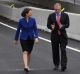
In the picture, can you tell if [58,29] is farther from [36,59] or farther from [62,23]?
[36,59]

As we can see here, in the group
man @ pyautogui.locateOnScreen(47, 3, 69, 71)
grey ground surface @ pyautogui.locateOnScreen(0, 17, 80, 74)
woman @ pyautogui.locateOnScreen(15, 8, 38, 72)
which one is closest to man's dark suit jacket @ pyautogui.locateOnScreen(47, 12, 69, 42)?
man @ pyautogui.locateOnScreen(47, 3, 69, 71)

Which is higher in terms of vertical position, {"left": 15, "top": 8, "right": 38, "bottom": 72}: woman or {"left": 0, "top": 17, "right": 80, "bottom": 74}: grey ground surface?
{"left": 15, "top": 8, "right": 38, "bottom": 72}: woman

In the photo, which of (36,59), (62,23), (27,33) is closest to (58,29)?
(62,23)

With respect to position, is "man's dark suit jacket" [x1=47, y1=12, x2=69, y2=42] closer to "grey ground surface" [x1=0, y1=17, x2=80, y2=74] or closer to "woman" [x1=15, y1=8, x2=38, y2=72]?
"woman" [x1=15, y1=8, x2=38, y2=72]

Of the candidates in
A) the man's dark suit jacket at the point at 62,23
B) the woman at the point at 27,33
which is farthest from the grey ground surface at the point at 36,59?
the man's dark suit jacket at the point at 62,23

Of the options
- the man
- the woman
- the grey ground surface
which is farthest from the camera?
the man

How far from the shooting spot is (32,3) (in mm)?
50219

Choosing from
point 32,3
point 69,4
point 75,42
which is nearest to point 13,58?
point 75,42

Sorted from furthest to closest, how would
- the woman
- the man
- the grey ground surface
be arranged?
the man, the grey ground surface, the woman

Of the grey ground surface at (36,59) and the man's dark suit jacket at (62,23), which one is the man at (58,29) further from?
the grey ground surface at (36,59)

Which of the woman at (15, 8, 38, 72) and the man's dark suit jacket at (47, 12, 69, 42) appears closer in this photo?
the woman at (15, 8, 38, 72)

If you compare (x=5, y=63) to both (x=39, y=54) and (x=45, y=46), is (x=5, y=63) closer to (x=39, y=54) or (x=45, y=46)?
(x=39, y=54)

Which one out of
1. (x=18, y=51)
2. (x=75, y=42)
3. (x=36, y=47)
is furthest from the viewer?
(x=75, y=42)

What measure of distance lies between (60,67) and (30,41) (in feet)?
4.08
